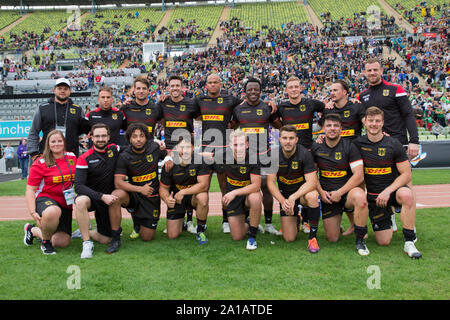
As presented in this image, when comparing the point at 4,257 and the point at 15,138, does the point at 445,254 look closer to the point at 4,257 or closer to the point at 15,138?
the point at 4,257

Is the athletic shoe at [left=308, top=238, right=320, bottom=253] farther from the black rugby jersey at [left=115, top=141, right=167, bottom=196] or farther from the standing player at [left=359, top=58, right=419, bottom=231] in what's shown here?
the black rugby jersey at [left=115, top=141, right=167, bottom=196]

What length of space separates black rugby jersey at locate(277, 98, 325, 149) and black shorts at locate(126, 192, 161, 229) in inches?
92.7

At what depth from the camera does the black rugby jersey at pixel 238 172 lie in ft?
17.7

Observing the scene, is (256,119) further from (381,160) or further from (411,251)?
(411,251)

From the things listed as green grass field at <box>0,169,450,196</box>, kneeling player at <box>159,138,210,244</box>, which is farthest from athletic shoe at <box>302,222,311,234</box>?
green grass field at <box>0,169,450,196</box>

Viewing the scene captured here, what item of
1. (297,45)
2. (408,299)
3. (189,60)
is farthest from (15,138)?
(297,45)

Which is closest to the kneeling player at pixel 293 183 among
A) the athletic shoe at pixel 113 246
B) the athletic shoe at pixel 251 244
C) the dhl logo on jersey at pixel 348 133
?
the athletic shoe at pixel 251 244

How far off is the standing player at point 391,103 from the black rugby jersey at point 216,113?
6.75 feet

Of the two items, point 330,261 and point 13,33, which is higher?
point 13,33

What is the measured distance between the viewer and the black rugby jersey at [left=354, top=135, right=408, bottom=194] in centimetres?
494

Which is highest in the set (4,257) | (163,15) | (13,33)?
(163,15)

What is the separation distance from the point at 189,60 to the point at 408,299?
1252 inches

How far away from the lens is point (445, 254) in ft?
15.1

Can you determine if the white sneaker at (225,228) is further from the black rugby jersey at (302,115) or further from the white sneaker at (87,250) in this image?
the white sneaker at (87,250)
